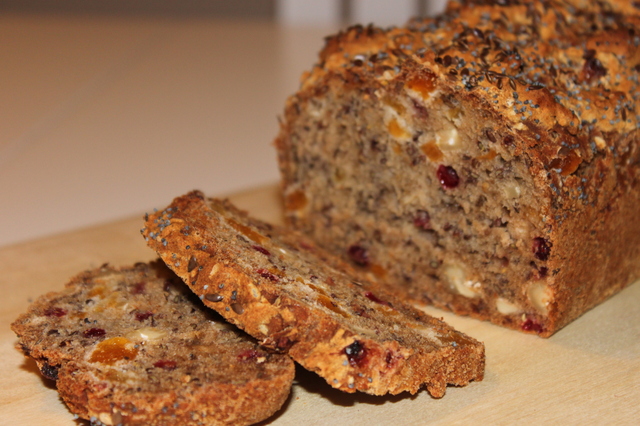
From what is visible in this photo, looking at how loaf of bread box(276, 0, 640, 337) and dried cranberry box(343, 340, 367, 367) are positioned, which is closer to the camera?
dried cranberry box(343, 340, 367, 367)

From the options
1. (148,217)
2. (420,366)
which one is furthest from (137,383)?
(420,366)

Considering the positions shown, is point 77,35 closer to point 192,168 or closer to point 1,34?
point 1,34

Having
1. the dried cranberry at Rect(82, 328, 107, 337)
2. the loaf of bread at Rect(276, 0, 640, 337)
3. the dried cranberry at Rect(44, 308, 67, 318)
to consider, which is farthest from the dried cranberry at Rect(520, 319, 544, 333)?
the dried cranberry at Rect(44, 308, 67, 318)

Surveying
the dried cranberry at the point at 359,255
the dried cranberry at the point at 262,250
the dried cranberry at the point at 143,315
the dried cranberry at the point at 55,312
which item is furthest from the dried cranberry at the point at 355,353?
the dried cranberry at the point at 359,255

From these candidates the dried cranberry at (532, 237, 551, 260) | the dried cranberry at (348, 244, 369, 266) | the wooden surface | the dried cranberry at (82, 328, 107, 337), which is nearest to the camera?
the wooden surface

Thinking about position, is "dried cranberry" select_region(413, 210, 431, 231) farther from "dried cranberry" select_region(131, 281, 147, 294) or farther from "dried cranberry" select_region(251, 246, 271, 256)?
"dried cranberry" select_region(131, 281, 147, 294)

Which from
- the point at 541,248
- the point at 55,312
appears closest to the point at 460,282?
the point at 541,248
